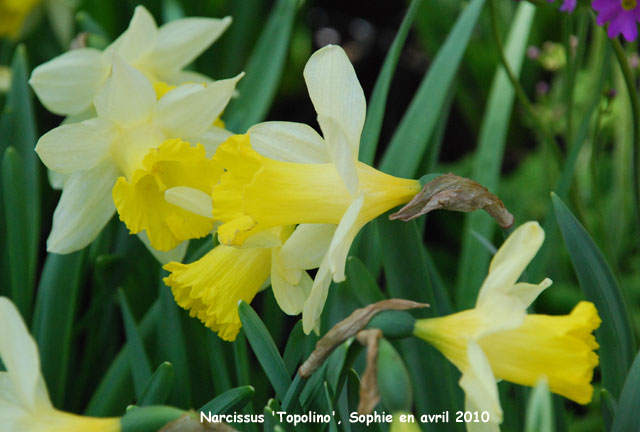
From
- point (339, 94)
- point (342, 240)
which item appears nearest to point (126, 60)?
point (339, 94)

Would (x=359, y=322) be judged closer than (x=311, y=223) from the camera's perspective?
Yes

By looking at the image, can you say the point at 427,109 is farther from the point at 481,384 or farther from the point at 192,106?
the point at 481,384

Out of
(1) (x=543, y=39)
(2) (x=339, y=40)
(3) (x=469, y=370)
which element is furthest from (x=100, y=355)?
(2) (x=339, y=40)

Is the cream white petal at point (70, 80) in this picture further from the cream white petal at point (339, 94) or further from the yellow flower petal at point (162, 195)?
the cream white petal at point (339, 94)

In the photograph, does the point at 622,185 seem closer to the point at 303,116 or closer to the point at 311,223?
the point at 311,223

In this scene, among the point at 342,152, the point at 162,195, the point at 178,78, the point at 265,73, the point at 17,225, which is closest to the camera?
the point at 342,152

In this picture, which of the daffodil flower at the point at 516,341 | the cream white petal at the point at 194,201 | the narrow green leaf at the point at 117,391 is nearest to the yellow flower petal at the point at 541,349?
the daffodil flower at the point at 516,341
